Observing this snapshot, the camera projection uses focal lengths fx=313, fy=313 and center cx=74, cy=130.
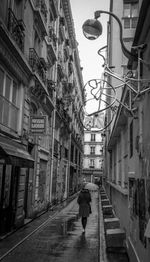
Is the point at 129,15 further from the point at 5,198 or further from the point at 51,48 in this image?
the point at 5,198

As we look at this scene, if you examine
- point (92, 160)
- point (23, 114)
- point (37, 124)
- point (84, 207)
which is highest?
point (92, 160)

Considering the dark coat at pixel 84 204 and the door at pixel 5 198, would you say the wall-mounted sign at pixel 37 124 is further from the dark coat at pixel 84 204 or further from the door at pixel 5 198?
the dark coat at pixel 84 204

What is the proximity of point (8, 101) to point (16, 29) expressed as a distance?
290 cm

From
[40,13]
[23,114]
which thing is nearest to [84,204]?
[23,114]

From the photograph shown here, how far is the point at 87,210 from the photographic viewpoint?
1320 centimetres

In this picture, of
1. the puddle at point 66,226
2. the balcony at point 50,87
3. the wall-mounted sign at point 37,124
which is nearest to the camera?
the puddle at point 66,226

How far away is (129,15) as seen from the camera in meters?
15.8

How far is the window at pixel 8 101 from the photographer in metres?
11.4

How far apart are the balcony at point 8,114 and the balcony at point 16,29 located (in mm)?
2455

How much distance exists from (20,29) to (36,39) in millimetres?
4236

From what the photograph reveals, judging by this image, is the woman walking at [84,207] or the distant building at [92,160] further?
the distant building at [92,160]

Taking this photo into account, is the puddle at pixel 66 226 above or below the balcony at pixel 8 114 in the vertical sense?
below

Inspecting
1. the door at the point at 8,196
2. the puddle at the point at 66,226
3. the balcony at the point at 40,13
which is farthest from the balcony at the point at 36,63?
the puddle at the point at 66,226

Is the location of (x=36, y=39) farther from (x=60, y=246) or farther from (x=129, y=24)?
(x=60, y=246)
